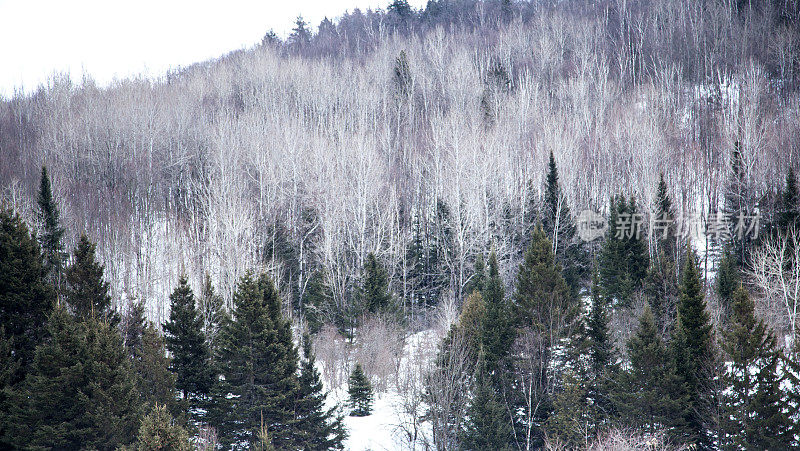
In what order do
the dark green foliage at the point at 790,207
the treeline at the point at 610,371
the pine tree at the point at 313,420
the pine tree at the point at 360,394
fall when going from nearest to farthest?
the treeline at the point at 610,371, the pine tree at the point at 313,420, the pine tree at the point at 360,394, the dark green foliage at the point at 790,207

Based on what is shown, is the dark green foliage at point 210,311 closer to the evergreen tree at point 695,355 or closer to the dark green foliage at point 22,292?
the dark green foliage at point 22,292

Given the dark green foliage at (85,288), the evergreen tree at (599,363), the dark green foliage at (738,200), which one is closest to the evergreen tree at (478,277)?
Result: the evergreen tree at (599,363)

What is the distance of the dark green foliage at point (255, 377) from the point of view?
76.3ft

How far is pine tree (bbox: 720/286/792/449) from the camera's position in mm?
19844

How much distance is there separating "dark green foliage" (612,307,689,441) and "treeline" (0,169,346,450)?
40.5 feet

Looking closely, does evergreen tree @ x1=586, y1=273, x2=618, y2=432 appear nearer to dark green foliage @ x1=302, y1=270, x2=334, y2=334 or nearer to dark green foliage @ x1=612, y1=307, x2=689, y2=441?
dark green foliage @ x1=612, y1=307, x2=689, y2=441

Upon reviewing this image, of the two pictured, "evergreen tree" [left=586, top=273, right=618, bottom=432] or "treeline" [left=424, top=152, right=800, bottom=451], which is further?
"evergreen tree" [left=586, top=273, right=618, bottom=432]

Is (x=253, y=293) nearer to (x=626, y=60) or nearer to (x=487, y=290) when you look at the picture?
(x=487, y=290)

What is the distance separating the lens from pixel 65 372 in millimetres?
18234

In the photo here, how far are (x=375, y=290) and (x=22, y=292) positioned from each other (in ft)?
62.3

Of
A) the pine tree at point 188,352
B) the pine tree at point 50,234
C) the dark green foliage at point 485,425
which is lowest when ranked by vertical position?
the dark green foliage at point 485,425

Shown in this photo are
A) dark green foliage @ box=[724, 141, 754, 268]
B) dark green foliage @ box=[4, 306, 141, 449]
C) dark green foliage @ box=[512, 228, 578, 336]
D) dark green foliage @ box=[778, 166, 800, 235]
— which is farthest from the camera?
dark green foliage @ box=[724, 141, 754, 268]

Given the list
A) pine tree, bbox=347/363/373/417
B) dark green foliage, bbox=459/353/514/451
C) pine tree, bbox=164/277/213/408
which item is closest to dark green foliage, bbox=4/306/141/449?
pine tree, bbox=164/277/213/408

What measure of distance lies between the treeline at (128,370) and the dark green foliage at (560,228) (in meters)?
21.5
